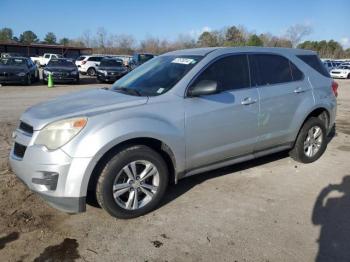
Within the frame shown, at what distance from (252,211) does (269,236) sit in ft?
1.77

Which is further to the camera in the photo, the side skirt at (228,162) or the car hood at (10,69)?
the car hood at (10,69)

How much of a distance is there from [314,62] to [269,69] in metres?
1.18

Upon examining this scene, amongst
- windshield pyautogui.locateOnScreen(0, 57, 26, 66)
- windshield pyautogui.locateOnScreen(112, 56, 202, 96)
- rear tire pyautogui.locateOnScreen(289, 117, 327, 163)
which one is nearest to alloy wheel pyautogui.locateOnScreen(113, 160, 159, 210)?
windshield pyautogui.locateOnScreen(112, 56, 202, 96)

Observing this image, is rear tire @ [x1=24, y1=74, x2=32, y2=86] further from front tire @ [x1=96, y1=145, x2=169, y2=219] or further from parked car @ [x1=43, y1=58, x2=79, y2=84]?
front tire @ [x1=96, y1=145, x2=169, y2=219]

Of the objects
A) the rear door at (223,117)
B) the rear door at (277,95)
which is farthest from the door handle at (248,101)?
the rear door at (277,95)

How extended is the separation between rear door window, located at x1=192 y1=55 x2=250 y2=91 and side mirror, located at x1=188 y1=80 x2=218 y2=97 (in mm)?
Result: 138

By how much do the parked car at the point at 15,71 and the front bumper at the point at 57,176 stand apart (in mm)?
16584

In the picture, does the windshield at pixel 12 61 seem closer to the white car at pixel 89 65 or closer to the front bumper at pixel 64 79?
the front bumper at pixel 64 79

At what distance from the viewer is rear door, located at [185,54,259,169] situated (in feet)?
13.6

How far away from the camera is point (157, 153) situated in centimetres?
394

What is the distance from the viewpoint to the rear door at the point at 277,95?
4.85 metres

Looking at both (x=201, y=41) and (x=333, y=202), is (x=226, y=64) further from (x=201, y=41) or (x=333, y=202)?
(x=201, y=41)

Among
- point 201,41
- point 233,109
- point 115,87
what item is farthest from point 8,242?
point 201,41

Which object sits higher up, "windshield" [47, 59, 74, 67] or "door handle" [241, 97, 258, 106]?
"windshield" [47, 59, 74, 67]
